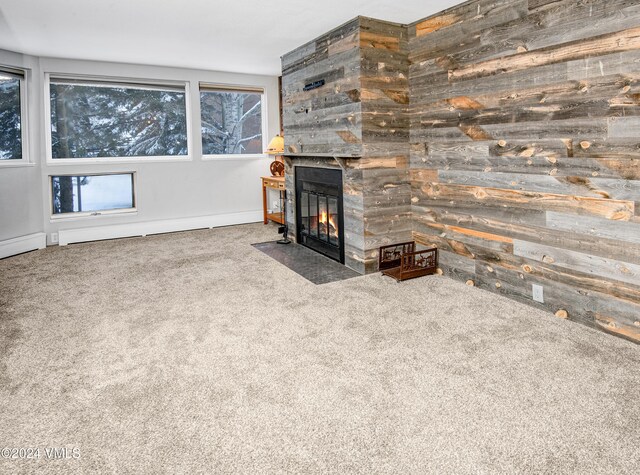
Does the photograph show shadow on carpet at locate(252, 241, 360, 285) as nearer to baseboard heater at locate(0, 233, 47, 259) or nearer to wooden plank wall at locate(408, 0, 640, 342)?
wooden plank wall at locate(408, 0, 640, 342)

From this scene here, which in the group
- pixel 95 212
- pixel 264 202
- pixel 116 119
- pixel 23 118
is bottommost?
pixel 95 212

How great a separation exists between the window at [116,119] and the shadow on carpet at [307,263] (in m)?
2.44

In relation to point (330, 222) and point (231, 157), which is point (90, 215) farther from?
point (330, 222)

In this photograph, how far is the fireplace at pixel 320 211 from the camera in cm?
452

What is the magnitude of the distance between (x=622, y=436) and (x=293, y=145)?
Result: 4.25 m

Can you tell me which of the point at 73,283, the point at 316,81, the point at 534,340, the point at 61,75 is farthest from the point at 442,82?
the point at 61,75

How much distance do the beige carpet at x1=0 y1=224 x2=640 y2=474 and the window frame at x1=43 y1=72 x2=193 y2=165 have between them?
2.70 m

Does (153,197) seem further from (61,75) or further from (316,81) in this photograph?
(316,81)

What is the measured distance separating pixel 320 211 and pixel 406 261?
1363mm

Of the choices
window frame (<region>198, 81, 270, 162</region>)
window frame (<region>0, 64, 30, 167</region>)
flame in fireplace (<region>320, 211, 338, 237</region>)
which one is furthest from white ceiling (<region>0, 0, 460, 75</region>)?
flame in fireplace (<region>320, 211, 338, 237</region>)

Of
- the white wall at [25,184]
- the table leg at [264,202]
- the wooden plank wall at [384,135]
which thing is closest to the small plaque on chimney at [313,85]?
the wooden plank wall at [384,135]

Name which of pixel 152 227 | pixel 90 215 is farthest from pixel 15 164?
pixel 152 227

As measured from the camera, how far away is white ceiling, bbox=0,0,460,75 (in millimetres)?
3615

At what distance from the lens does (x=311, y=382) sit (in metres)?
2.24
